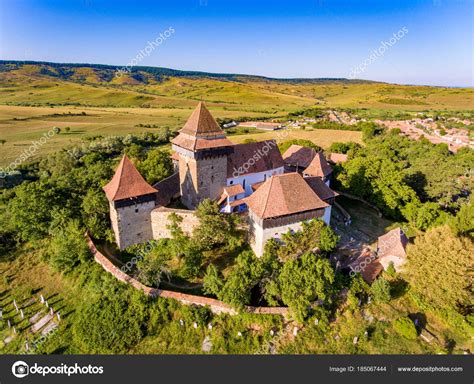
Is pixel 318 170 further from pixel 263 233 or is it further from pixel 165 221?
pixel 165 221

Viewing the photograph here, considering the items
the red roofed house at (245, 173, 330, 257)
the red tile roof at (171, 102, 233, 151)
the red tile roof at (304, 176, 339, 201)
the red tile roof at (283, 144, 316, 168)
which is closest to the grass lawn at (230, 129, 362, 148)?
the red tile roof at (283, 144, 316, 168)

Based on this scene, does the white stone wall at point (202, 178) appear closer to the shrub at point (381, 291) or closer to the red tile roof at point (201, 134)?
the red tile roof at point (201, 134)

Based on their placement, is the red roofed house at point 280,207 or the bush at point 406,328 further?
the red roofed house at point 280,207

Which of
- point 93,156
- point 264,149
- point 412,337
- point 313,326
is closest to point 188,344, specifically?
point 313,326

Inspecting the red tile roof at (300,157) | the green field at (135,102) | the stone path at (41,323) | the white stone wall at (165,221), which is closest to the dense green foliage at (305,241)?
the white stone wall at (165,221)

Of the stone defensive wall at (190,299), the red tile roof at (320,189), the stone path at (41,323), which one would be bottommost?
the stone path at (41,323)

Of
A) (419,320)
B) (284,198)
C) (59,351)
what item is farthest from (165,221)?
(419,320)

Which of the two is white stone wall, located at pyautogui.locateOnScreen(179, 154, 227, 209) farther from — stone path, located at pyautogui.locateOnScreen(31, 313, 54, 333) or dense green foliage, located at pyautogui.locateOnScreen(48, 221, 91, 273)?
stone path, located at pyautogui.locateOnScreen(31, 313, 54, 333)
